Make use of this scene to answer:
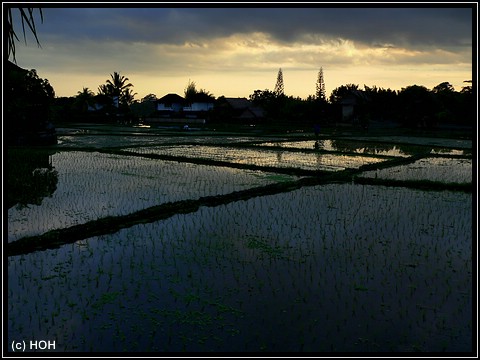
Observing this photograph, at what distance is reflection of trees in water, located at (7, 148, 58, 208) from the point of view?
797 centimetres

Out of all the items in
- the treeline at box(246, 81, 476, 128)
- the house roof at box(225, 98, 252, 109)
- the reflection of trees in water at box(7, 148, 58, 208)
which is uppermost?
the house roof at box(225, 98, 252, 109)

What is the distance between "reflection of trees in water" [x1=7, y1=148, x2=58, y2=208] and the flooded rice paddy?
379 millimetres

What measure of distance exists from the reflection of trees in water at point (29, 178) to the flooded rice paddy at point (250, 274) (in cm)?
38

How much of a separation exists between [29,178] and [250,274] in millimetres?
7494

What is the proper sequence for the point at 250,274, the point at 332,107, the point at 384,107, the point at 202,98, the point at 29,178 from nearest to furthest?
the point at 250,274 < the point at 29,178 < the point at 384,107 < the point at 332,107 < the point at 202,98

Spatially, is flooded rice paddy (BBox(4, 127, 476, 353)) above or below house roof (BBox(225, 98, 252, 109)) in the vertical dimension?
below

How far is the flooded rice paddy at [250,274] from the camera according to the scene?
3270 millimetres

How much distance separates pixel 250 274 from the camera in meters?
4.50

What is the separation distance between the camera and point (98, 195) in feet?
27.4

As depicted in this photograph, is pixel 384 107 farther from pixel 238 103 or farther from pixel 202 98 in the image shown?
pixel 202 98

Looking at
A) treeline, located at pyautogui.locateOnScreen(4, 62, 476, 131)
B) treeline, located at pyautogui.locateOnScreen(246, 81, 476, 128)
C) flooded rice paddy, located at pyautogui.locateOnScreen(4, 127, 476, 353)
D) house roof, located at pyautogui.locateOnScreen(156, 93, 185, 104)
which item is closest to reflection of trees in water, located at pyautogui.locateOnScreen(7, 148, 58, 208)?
flooded rice paddy, located at pyautogui.locateOnScreen(4, 127, 476, 353)

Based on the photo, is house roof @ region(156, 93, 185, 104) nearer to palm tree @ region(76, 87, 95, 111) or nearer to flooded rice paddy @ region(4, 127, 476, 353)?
palm tree @ region(76, 87, 95, 111)

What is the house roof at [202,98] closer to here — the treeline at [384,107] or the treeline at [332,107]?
the treeline at [332,107]

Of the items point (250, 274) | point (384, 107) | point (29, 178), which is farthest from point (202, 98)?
point (250, 274)
